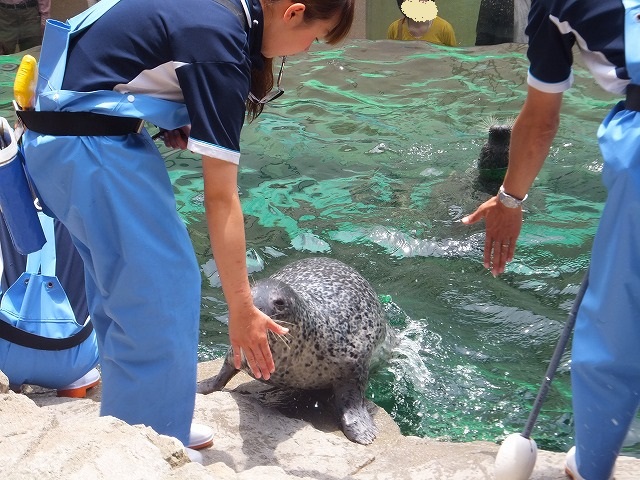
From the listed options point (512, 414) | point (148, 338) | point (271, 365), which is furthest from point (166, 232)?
point (512, 414)

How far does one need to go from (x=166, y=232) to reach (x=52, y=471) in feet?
3.06

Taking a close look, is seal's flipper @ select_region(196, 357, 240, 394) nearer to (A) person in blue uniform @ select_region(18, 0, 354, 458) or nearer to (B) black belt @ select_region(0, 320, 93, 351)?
(B) black belt @ select_region(0, 320, 93, 351)

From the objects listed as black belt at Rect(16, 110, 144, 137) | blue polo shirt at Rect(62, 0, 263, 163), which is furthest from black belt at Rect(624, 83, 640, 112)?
black belt at Rect(16, 110, 144, 137)

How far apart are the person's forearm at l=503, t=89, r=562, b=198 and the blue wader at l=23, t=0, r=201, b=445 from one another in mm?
1097

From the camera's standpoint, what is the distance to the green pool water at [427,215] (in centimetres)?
427

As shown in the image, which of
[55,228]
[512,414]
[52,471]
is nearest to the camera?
[52,471]

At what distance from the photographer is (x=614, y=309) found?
92.6 inches

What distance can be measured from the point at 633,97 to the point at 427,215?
4.00 meters

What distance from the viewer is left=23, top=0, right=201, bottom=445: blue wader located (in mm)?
2502

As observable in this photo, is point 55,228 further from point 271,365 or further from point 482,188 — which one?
point 482,188

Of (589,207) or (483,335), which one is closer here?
(483,335)

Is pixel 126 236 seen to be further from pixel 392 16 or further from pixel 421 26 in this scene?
pixel 392 16

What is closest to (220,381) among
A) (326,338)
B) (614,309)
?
(326,338)

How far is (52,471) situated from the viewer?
1.84 m
